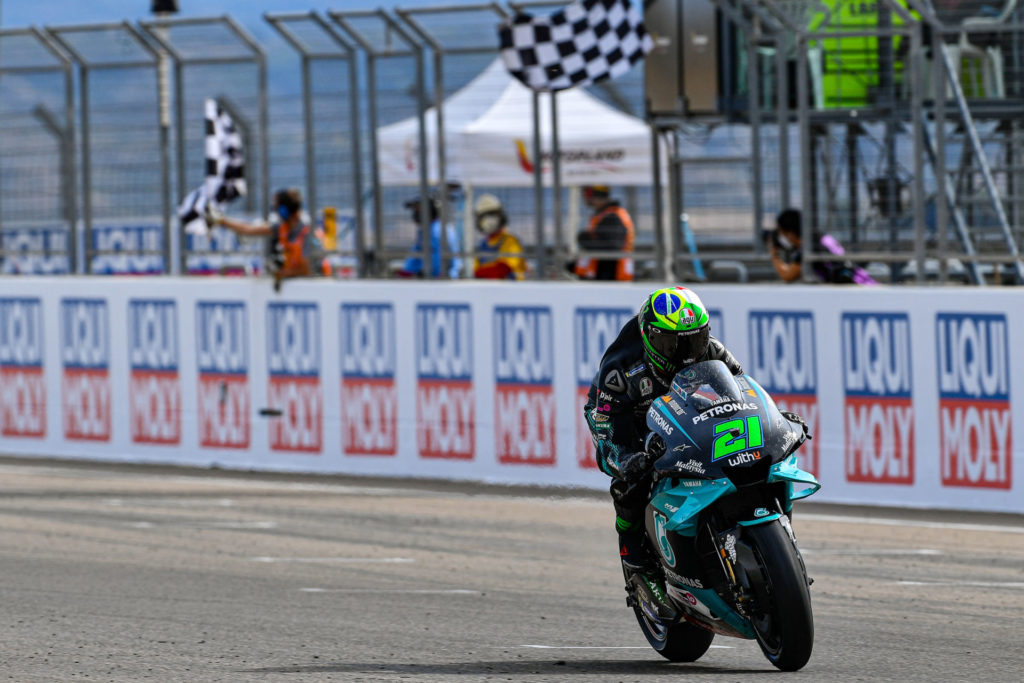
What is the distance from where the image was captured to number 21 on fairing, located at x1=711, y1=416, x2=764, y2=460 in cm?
621

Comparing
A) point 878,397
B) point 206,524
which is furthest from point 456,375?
point 878,397

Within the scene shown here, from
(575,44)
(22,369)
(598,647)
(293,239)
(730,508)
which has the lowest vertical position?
(598,647)

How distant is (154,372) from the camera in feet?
48.9

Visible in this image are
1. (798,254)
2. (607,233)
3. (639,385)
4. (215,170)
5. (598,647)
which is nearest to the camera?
(639,385)

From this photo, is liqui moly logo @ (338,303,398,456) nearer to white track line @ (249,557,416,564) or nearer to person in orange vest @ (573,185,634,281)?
person in orange vest @ (573,185,634,281)

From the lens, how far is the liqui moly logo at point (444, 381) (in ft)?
43.8

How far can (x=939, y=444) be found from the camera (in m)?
11.3

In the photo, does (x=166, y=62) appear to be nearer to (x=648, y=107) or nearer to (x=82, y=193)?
(x=82, y=193)

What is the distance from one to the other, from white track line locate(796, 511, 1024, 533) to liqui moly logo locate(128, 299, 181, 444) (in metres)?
5.57

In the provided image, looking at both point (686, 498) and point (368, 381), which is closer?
A: point (686, 498)

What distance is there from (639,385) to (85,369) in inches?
369

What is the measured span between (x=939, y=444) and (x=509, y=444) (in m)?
3.17

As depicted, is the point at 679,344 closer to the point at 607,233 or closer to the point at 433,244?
the point at 607,233

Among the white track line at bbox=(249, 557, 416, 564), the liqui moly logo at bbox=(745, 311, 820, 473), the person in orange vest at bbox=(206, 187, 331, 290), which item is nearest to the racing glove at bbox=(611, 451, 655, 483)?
the white track line at bbox=(249, 557, 416, 564)
